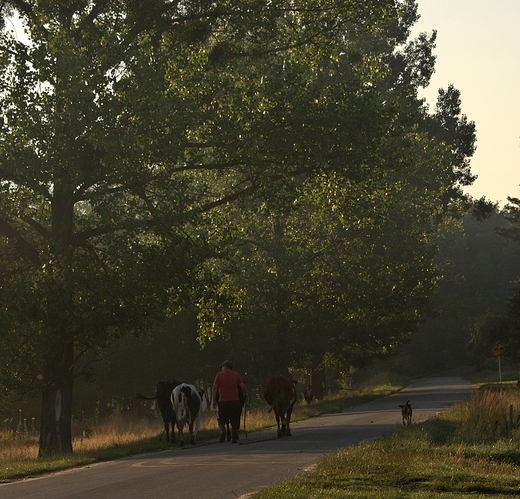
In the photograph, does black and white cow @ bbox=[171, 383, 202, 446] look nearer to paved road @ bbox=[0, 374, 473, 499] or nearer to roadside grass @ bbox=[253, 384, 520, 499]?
paved road @ bbox=[0, 374, 473, 499]

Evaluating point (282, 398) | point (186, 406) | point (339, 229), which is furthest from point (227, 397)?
point (339, 229)

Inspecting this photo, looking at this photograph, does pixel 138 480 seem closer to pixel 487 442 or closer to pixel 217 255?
pixel 487 442

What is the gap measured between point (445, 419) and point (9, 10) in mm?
15452

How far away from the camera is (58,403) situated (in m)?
27.2

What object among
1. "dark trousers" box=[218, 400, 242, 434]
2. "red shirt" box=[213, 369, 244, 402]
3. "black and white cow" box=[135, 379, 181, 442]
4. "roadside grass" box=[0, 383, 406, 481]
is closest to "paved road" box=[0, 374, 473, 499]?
"dark trousers" box=[218, 400, 242, 434]

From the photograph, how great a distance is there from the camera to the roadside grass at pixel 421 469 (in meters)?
12.4

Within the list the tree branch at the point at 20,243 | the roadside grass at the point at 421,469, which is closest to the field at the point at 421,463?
the roadside grass at the point at 421,469

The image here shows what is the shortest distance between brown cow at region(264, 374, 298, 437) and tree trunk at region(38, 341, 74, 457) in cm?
544

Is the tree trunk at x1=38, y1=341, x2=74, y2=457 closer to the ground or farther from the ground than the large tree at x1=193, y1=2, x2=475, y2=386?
closer to the ground

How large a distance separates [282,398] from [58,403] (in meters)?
6.27

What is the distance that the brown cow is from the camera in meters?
24.8

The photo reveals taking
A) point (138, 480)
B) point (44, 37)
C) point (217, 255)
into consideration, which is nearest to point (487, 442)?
point (138, 480)

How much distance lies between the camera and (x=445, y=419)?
84.0ft

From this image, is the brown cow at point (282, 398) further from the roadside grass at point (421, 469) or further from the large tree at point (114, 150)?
the roadside grass at point (421, 469)
